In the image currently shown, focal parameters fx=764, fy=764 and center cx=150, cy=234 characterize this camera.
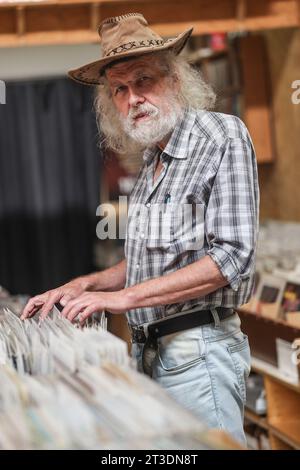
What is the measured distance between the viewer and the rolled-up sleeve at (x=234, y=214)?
183 centimetres

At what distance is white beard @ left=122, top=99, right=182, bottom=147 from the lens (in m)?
2.05

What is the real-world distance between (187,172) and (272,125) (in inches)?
124

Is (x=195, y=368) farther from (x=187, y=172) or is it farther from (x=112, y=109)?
(x=112, y=109)

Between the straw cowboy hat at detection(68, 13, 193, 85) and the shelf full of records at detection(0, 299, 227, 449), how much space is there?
0.81m

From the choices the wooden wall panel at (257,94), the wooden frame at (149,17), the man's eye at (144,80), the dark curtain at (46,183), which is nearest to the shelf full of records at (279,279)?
the wooden wall panel at (257,94)

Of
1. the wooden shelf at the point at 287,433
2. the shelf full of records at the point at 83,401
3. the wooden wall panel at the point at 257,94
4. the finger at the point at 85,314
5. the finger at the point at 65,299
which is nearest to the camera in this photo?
the shelf full of records at the point at 83,401

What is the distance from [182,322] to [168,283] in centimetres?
22

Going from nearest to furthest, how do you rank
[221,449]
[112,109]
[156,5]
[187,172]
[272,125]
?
1. [221,449]
2. [187,172]
3. [112,109]
4. [156,5]
5. [272,125]

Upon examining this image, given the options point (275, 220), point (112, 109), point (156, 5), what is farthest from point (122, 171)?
point (112, 109)

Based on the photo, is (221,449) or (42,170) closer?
(221,449)

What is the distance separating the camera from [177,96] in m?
2.12

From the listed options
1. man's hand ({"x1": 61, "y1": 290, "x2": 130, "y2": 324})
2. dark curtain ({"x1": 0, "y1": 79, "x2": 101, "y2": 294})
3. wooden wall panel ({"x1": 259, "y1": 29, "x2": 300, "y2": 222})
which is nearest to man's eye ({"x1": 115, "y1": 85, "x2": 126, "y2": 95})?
man's hand ({"x1": 61, "y1": 290, "x2": 130, "y2": 324})

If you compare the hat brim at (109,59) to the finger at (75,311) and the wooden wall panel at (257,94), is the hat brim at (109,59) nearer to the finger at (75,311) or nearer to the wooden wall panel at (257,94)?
the finger at (75,311)
